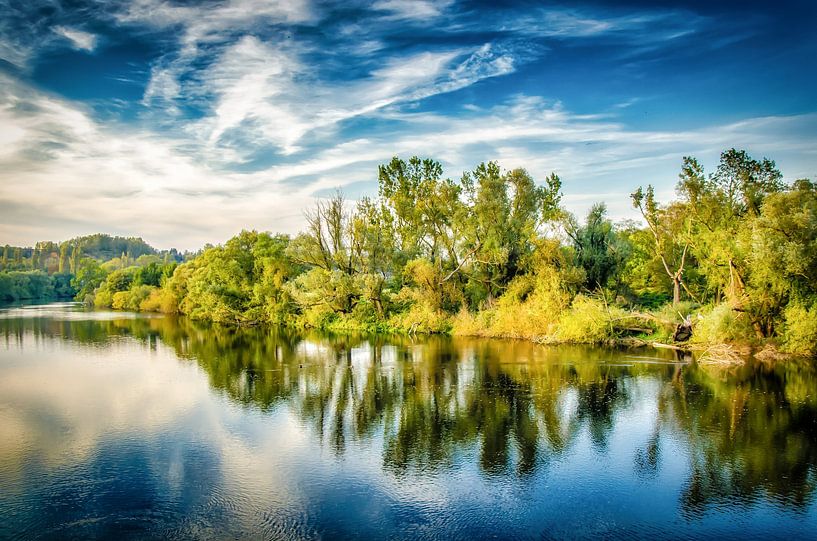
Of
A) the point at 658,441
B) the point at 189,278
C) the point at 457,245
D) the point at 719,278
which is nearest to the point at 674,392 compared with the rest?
the point at 658,441

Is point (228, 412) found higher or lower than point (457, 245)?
lower

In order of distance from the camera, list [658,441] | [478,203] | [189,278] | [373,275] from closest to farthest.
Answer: [658,441], [478,203], [373,275], [189,278]

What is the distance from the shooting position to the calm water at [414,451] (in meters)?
12.5

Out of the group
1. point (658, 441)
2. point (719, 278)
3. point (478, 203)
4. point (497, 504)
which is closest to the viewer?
point (497, 504)

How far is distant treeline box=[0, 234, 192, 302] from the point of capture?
121188 millimetres

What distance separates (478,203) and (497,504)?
33.9 meters

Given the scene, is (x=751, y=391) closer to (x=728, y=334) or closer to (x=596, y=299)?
(x=728, y=334)

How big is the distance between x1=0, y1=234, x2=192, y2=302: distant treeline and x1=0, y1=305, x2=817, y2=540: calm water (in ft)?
316

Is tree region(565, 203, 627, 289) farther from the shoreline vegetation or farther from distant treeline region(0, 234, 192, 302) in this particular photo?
distant treeline region(0, 234, 192, 302)

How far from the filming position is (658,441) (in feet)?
58.0

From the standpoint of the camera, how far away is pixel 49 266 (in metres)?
165

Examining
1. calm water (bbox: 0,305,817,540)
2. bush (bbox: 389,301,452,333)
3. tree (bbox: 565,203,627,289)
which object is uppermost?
tree (bbox: 565,203,627,289)

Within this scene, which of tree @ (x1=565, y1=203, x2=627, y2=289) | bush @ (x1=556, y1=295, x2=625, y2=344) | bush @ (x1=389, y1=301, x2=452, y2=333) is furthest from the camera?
bush @ (x1=389, y1=301, x2=452, y2=333)

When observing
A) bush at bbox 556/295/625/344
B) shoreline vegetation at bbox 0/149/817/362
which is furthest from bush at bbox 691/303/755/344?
bush at bbox 556/295/625/344
